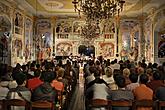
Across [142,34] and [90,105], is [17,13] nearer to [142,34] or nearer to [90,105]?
[142,34]

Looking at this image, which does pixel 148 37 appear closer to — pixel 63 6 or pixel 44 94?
pixel 63 6

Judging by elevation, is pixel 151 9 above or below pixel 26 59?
above

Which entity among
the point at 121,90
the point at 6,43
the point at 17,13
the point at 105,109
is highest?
the point at 17,13

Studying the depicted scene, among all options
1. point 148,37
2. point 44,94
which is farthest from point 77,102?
point 148,37

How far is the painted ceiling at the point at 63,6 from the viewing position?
19.5m

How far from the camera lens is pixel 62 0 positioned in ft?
62.5

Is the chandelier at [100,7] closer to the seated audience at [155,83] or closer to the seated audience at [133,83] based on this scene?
the seated audience at [155,83]

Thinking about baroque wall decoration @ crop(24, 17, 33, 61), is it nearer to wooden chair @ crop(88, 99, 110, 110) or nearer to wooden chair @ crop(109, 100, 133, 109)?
wooden chair @ crop(88, 99, 110, 110)

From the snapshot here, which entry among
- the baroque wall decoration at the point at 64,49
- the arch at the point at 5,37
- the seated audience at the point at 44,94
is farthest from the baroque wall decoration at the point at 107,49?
the seated audience at the point at 44,94

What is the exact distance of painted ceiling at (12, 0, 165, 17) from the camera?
19530mm

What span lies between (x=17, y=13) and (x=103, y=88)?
49.3 ft

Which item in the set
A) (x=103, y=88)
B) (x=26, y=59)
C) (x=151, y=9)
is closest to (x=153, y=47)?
(x=151, y=9)

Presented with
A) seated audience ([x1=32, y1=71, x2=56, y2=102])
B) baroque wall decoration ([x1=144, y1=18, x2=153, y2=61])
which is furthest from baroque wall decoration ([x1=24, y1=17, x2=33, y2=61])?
seated audience ([x1=32, y1=71, x2=56, y2=102])

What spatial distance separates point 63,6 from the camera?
21.6 metres
